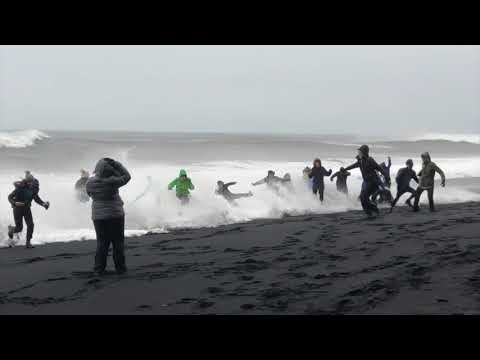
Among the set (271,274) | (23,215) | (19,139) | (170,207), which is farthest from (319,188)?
(19,139)

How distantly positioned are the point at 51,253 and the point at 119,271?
9.99ft

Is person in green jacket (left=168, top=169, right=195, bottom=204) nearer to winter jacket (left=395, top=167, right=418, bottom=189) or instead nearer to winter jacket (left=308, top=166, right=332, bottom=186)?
winter jacket (left=308, top=166, right=332, bottom=186)

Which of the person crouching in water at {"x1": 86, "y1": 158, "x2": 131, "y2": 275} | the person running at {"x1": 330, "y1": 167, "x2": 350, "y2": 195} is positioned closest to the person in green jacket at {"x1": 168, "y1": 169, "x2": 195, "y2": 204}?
the person running at {"x1": 330, "y1": 167, "x2": 350, "y2": 195}

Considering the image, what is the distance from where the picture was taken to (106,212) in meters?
8.45

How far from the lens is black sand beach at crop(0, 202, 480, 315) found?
21.1 ft

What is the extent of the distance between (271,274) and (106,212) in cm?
243

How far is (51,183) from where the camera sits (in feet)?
61.9

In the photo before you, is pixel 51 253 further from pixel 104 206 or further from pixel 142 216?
pixel 142 216

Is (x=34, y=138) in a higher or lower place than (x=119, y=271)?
higher

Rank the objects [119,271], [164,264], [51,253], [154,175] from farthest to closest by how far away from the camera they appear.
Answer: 1. [154,175]
2. [51,253]
3. [164,264]
4. [119,271]

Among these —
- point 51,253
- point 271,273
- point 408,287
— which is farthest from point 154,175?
point 408,287

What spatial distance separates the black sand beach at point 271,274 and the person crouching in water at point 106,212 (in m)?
0.36

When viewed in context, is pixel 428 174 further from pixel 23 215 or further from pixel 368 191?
pixel 23 215

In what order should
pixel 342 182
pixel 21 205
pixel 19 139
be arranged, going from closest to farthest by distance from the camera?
pixel 21 205
pixel 342 182
pixel 19 139
